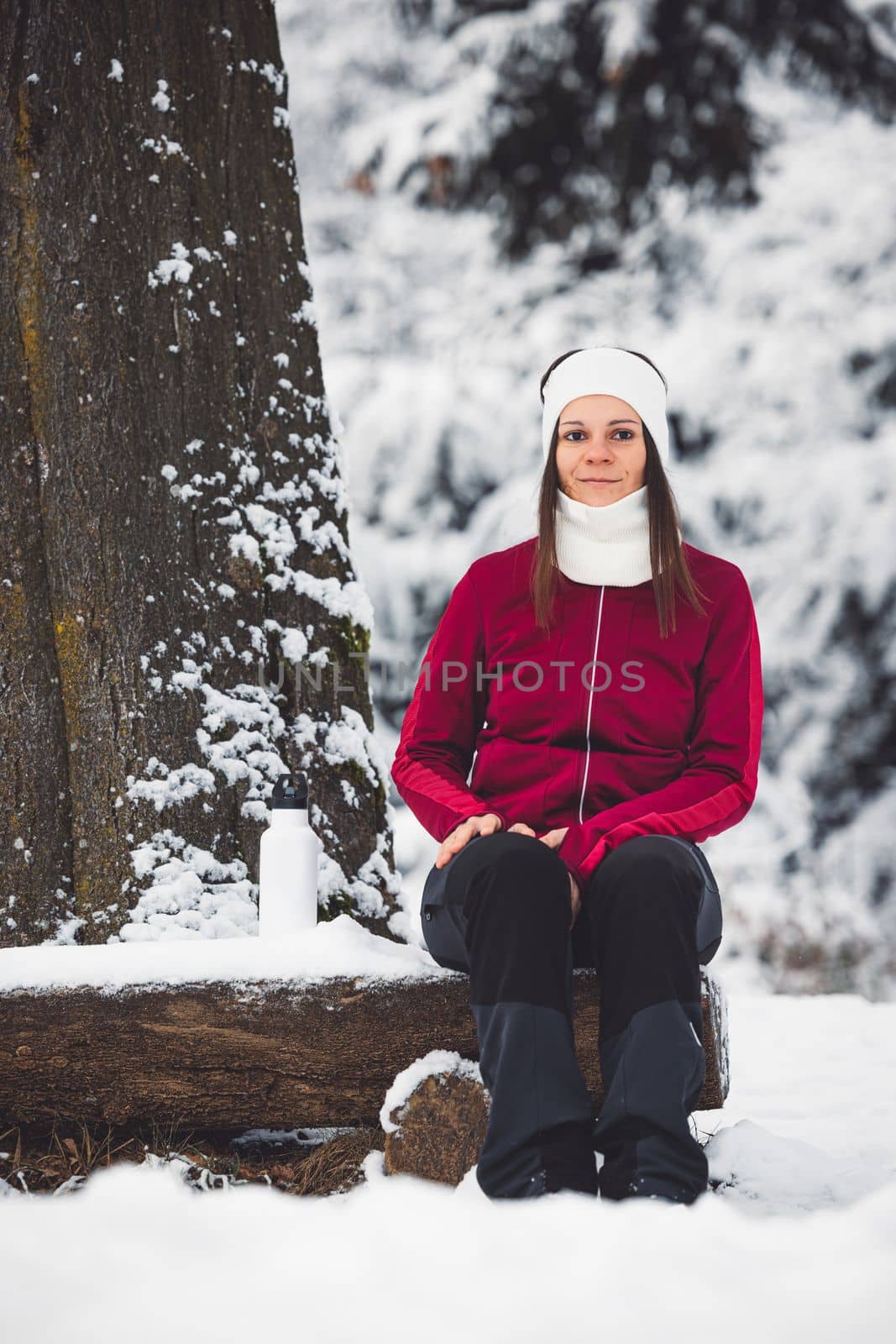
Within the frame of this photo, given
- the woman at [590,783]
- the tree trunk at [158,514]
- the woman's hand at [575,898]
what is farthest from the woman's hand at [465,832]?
the tree trunk at [158,514]

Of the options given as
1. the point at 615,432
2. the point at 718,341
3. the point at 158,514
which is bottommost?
the point at 158,514

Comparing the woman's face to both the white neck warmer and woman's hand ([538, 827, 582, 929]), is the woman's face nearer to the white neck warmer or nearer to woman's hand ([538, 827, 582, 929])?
the white neck warmer

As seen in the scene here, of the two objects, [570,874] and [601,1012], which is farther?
[570,874]

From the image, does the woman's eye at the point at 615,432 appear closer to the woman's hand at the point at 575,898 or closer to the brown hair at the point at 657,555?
the brown hair at the point at 657,555

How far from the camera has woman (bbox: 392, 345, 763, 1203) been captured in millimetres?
1498

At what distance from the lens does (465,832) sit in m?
1.76

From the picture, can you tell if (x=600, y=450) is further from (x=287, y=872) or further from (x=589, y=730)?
(x=287, y=872)

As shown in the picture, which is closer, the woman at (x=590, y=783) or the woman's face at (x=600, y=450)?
the woman at (x=590, y=783)

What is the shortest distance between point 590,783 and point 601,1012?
394 millimetres

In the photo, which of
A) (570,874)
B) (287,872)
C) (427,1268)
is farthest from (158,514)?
(427,1268)

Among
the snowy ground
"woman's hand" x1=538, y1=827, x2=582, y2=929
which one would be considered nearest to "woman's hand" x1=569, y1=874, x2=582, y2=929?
"woman's hand" x1=538, y1=827, x2=582, y2=929

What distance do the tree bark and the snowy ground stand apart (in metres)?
0.37

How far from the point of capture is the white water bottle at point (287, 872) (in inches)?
76.7

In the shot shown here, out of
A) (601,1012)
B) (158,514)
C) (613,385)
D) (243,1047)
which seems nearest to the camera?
(601,1012)
